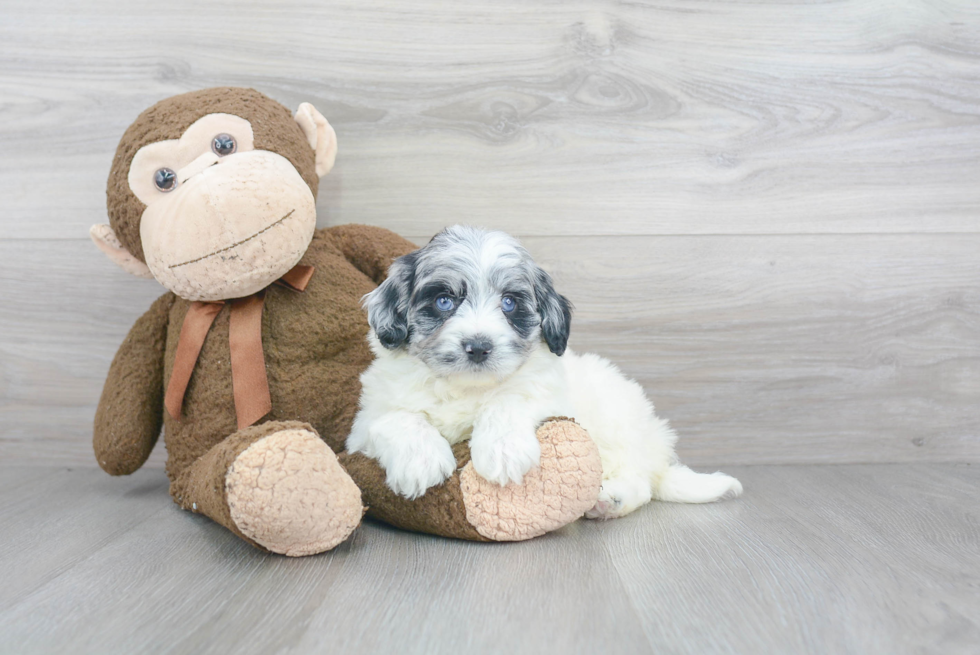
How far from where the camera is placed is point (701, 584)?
3.66 feet

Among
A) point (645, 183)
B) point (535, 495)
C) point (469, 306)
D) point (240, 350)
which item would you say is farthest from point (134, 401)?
point (645, 183)

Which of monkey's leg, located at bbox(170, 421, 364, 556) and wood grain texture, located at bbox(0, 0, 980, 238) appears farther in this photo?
wood grain texture, located at bbox(0, 0, 980, 238)

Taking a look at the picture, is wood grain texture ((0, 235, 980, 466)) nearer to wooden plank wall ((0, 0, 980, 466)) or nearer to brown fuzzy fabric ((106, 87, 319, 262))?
wooden plank wall ((0, 0, 980, 466))

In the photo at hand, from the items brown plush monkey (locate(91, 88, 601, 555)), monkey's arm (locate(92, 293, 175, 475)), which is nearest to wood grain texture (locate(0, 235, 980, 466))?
monkey's arm (locate(92, 293, 175, 475))

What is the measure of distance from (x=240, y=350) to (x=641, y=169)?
1211 millimetres

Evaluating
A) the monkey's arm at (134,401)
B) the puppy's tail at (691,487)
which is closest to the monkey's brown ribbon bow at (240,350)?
the monkey's arm at (134,401)

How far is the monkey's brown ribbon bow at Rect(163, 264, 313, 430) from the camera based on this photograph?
1.50m

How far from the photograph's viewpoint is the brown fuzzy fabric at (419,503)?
1268 mm

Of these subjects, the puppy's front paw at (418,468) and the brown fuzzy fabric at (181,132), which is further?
the brown fuzzy fabric at (181,132)

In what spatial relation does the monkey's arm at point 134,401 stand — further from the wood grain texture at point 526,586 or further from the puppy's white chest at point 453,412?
the puppy's white chest at point 453,412

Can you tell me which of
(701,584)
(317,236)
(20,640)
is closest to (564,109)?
(317,236)

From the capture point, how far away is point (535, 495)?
4.16 ft

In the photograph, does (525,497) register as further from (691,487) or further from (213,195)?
(213,195)

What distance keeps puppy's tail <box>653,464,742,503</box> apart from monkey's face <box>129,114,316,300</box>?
1026 millimetres
